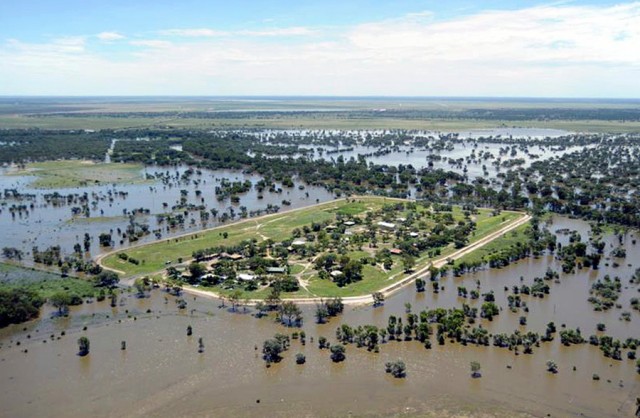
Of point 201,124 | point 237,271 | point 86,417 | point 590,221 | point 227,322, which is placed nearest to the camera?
point 86,417

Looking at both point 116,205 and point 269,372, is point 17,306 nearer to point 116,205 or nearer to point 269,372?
point 269,372

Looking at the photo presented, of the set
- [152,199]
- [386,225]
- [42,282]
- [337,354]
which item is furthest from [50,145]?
[337,354]

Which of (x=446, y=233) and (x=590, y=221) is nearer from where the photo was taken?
(x=446, y=233)

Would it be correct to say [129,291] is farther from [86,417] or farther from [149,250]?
[86,417]

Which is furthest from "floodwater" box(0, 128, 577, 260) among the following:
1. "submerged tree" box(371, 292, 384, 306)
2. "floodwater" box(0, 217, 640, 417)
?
"submerged tree" box(371, 292, 384, 306)

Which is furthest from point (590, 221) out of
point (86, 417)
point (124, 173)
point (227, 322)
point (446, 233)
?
point (124, 173)

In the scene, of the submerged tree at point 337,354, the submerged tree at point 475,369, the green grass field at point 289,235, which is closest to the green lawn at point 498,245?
the green grass field at point 289,235
